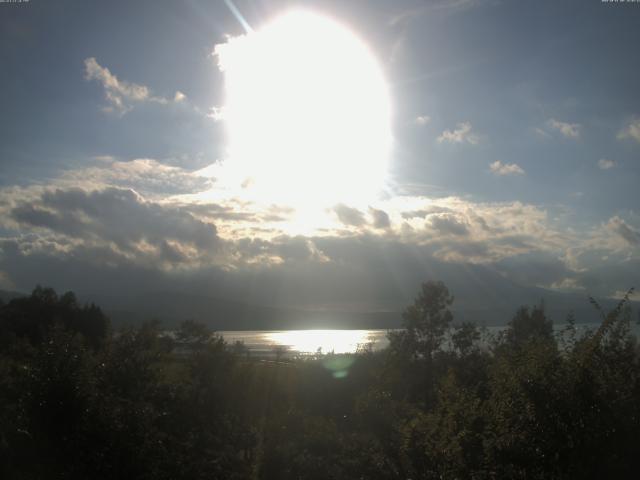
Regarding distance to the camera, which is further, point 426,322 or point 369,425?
point 426,322

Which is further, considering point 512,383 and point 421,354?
point 421,354

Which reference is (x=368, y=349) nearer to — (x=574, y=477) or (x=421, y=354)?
(x=421, y=354)

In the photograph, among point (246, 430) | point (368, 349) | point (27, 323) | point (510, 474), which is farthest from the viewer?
point (27, 323)

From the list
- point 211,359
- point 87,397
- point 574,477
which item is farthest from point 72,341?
point 211,359

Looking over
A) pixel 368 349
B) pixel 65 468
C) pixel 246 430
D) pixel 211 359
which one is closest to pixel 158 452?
pixel 65 468

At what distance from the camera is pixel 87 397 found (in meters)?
13.9

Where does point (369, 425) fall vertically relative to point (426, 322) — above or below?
below

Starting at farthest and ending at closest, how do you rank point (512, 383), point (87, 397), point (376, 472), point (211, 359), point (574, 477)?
1. point (211, 359)
2. point (376, 472)
3. point (87, 397)
4. point (512, 383)
5. point (574, 477)

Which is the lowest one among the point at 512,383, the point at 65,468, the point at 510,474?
the point at 65,468

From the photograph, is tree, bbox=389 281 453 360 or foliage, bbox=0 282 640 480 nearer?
foliage, bbox=0 282 640 480

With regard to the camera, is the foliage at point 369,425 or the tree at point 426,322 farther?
the tree at point 426,322

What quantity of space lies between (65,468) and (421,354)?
141 ft

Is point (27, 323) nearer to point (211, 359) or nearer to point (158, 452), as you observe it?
point (211, 359)

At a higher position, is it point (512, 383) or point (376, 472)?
point (512, 383)
